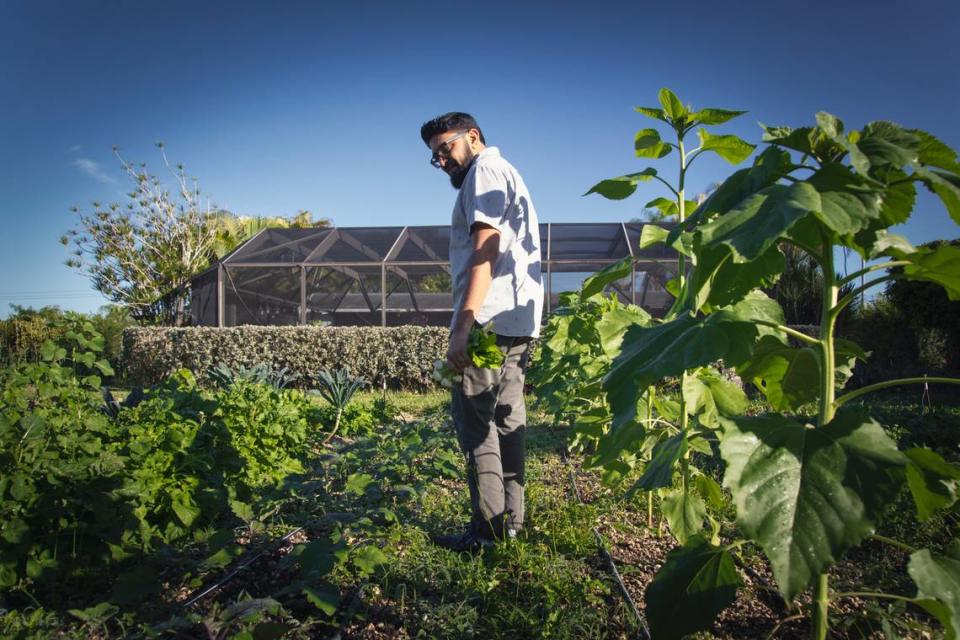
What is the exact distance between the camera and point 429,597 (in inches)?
78.7

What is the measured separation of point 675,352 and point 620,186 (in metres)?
1.04

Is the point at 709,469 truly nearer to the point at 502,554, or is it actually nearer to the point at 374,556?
the point at 502,554

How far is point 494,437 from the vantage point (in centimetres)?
235

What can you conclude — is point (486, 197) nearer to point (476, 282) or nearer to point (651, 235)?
point (476, 282)

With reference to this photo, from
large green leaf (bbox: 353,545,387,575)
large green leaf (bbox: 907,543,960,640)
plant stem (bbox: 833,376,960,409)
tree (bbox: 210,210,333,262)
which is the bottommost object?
large green leaf (bbox: 353,545,387,575)

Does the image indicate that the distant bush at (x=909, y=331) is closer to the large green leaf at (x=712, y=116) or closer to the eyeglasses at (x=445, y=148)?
the large green leaf at (x=712, y=116)

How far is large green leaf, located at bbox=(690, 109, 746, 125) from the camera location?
195cm

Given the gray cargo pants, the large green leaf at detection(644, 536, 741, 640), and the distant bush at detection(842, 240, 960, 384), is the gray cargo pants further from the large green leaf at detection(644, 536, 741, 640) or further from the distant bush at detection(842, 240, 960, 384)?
the distant bush at detection(842, 240, 960, 384)

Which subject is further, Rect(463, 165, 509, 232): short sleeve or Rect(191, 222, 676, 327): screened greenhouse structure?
Rect(191, 222, 676, 327): screened greenhouse structure

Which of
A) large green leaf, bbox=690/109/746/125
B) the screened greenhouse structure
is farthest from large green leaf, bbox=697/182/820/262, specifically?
the screened greenhouse structure

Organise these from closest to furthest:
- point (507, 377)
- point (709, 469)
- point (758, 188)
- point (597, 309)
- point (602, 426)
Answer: point (758, 188) → point (507, 377) → point (602, 426) → point (597, 309) → point (709, 469)

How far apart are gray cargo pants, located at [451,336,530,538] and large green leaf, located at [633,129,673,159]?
→ 90 centimetres

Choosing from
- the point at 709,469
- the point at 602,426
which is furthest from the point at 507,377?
the point at 709,469

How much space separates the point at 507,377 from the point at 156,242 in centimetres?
1794
